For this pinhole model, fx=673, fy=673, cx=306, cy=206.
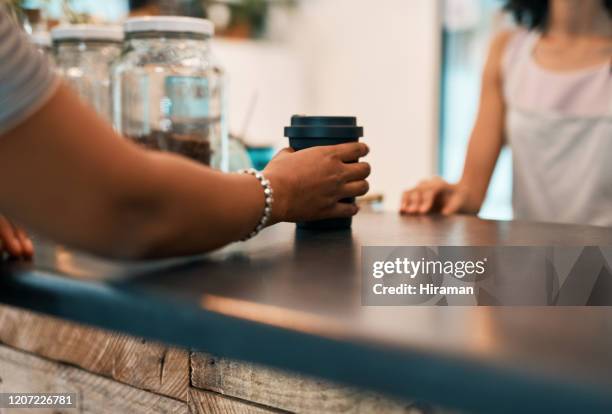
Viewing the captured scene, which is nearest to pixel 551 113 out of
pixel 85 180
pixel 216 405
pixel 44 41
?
pixel 44 41

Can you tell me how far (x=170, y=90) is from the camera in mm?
1281

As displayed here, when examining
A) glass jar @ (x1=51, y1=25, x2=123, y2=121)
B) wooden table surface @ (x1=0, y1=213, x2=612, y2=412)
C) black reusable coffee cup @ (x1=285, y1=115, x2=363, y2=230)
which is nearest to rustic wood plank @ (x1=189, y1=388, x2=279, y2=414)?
wooden table surface @ (x1=0, y1=213, x2=612, y2=412)

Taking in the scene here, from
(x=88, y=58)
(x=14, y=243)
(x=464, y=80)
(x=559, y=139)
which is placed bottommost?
(x=464, y=80)

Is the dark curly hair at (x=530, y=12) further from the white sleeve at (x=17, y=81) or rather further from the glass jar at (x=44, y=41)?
the white sleeve at (x=17, y=81)

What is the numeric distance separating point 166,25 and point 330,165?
0.54m

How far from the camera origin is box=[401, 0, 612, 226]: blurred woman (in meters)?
1.62

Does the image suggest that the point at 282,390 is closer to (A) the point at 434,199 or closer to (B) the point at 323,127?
(B) the point at 323,127

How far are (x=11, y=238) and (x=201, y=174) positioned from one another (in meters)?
0.22

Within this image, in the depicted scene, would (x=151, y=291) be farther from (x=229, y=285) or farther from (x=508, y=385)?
(x=508, y=385)

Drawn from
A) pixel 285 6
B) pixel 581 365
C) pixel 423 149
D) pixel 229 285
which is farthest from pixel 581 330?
pixel 285 6

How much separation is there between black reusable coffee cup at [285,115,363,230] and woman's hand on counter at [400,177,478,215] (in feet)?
0.94

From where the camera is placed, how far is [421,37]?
4113 mm

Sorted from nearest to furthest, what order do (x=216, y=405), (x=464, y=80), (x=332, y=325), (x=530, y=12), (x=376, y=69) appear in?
(x=332, y=325), (x=216, y=405), (x=530, y=12), (x=464, y=80), (x=376, y=69)

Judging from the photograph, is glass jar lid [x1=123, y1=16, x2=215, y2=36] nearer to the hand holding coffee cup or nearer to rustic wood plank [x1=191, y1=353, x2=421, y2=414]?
the hand holding coffee cup
